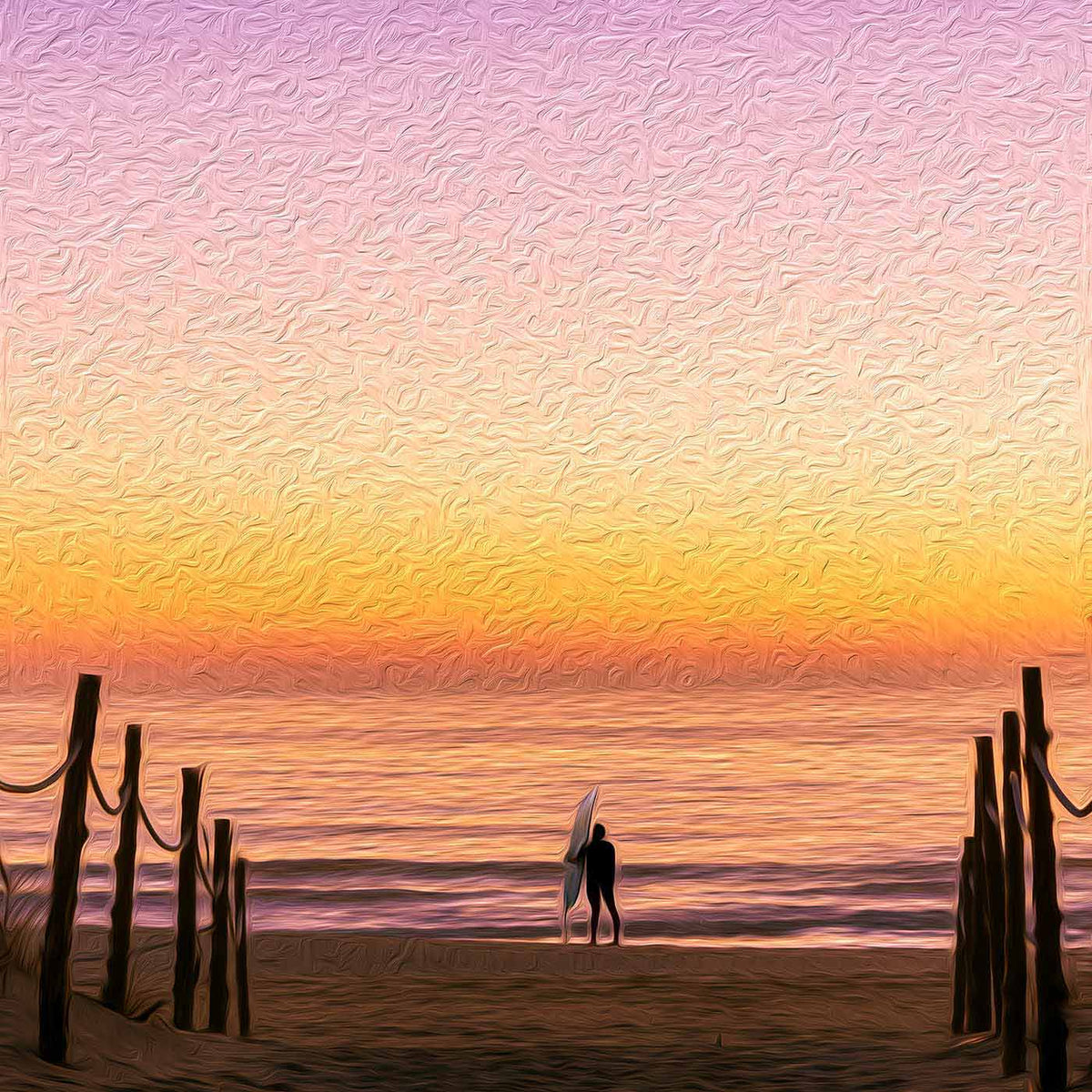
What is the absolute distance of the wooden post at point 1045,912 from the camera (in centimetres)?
813

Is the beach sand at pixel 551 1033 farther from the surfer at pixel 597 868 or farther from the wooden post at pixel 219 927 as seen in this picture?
the surfer at pixel 597 868

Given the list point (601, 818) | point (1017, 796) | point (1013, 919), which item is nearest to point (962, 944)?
point (1013, 919)

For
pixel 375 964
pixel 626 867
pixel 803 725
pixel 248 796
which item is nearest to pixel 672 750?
pixel 803 725

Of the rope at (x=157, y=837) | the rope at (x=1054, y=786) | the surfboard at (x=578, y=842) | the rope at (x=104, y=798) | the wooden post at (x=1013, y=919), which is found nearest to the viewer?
the rope at (x=1054, y=786)

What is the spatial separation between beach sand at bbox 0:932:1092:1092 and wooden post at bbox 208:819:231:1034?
0.39 metres

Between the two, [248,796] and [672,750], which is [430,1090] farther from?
[672,750]

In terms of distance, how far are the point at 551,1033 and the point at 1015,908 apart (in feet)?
12.9

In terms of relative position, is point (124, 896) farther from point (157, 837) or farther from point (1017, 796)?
point (1017, 796)

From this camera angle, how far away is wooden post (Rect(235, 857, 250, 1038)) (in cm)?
1177

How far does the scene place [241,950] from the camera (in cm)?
1227

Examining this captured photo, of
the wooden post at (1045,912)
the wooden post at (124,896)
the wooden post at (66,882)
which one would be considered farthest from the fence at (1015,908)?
the wooden post at (124,896)

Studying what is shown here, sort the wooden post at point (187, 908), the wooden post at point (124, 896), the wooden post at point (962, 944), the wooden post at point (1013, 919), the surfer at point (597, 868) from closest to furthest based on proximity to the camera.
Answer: the wooden post at point (1013, 919), the wooden post at point (124, 896), the wooden post at point (187, 908), the wooden post at point (962, 944), the surfer at point (597, 868)

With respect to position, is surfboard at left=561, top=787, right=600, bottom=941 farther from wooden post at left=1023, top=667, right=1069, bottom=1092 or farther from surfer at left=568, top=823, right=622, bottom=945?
wooden post at left=1023, top=667, right=1069, bottom=1092

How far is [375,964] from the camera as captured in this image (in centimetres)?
1925
